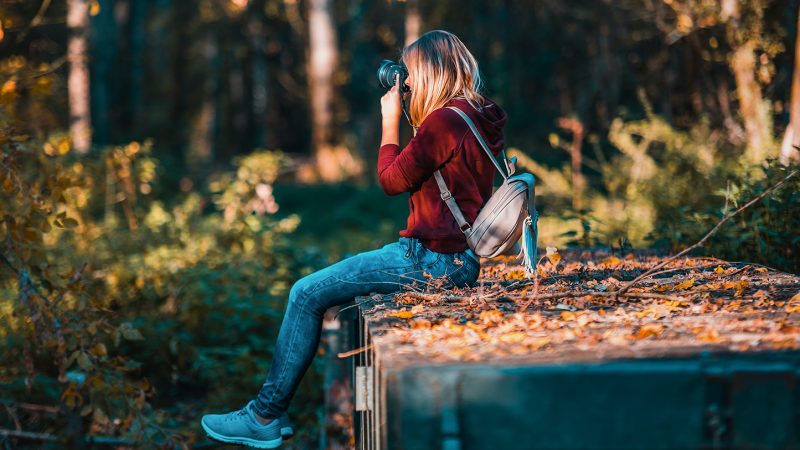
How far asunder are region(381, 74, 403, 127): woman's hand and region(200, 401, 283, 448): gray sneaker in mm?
1426

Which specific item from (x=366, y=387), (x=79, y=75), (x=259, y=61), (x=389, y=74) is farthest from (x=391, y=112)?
(x=259, y=61)

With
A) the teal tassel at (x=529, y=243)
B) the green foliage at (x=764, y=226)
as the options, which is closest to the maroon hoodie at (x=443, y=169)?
the teal tassel at (x=529, y=243)

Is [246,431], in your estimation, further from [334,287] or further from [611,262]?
[611,262]

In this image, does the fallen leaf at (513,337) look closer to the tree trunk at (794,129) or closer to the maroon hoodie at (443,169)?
the maroon hoodie at (443,169)

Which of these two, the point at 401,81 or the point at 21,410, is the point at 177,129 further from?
the point at 401,81

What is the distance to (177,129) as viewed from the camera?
2919cm

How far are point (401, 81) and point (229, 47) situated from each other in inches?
1083

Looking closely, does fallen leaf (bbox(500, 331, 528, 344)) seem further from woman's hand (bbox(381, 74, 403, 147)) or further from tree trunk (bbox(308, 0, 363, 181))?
tree trunk (bbox(308, 0, 363, 181))

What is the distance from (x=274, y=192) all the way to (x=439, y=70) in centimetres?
1254

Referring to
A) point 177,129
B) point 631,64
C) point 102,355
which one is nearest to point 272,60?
point 177,129

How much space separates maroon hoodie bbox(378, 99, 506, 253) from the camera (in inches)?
157

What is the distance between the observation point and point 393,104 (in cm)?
410

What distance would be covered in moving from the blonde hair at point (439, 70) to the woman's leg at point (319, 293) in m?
0.66

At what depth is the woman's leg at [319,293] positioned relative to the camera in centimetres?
405
